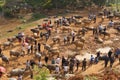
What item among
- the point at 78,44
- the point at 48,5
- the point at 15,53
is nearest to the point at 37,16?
the point at 48,5

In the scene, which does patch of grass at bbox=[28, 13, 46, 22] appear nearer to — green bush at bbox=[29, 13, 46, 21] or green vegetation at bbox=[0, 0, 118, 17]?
green bush at bbox=[29, 13, 46, 21]

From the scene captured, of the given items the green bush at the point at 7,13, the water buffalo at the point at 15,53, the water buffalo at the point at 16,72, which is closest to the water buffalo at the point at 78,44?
the water buffalo at the point at 15,53

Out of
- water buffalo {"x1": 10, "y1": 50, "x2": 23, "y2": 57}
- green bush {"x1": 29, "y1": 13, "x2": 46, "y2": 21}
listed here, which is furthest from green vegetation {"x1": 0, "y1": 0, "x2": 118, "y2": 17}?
water buffalo {"x1": 10, "y1": 50, "x2": 23, "y2": 57}

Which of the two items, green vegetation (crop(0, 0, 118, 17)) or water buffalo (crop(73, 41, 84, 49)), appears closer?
water buffalo (crop(73, 41, 84, 49))

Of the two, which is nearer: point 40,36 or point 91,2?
point 40,36

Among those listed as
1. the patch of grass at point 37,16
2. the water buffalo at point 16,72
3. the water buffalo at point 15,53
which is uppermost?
the water buffalo at point 15,53

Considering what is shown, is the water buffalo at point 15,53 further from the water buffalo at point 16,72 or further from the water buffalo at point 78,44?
the water buffalo at point 78,44

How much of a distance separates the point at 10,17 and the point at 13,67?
37135 millimetres

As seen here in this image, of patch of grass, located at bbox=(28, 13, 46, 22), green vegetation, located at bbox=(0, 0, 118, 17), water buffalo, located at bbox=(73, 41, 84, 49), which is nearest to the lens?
water buffalo, located at bbox=(73, 41, 84, 49)

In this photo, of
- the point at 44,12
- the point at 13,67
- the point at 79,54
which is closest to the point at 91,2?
the point at 44,12

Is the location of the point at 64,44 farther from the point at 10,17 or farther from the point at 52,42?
the point at 10,17

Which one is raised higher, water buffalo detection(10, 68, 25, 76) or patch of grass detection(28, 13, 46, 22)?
water buffalo detection(10, 68, 25, 76)

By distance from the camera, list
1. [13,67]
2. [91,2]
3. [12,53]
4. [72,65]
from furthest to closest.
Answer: [91,2], [12,53], [13,67], [72,65]

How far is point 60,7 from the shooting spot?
74.7 metres
